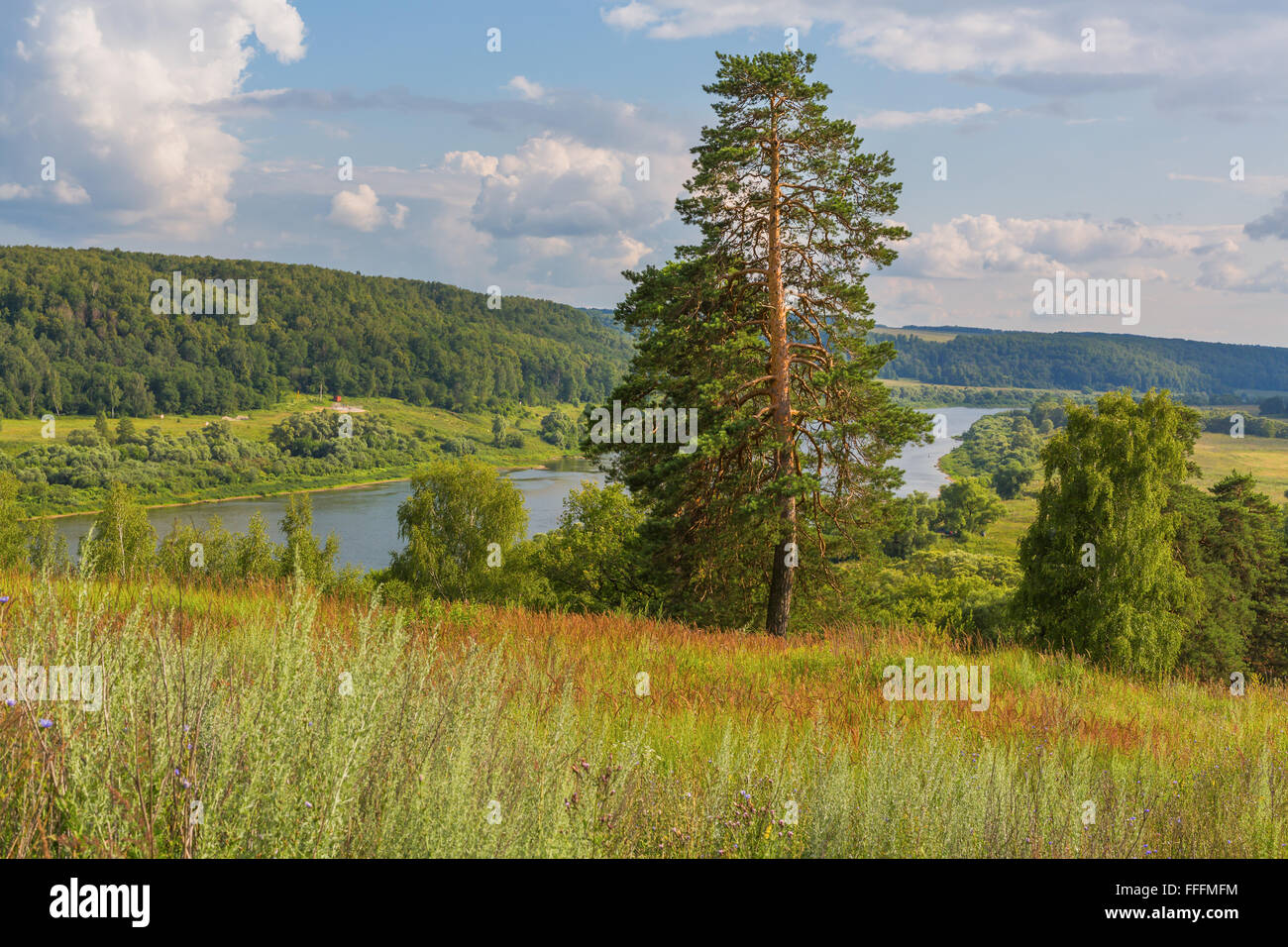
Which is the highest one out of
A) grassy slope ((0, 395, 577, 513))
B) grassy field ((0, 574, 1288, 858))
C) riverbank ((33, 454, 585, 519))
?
grassy slope ((0, 395, 577, 513))

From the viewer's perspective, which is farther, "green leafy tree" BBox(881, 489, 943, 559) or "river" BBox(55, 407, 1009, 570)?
"green leafy tree" BBox(881, 489, 943, 559)

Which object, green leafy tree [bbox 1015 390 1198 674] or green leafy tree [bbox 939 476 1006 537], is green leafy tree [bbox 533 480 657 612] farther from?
green leafy tree [bbox 939 476 1006 537]

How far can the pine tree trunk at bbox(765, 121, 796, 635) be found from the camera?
17156 millimetres

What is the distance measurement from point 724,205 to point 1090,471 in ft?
52.5

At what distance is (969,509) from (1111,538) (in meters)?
80.3

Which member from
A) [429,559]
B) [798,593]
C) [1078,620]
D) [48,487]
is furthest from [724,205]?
[48,487]

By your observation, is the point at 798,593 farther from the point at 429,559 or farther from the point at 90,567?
the point at 429,559

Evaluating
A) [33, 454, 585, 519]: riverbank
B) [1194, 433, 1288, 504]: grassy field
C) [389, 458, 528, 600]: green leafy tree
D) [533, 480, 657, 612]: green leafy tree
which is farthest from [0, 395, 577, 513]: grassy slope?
[1194, 433, 1288, 504]: grassy field

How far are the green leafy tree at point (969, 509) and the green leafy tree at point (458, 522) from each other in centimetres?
6533

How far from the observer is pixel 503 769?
3.17 m

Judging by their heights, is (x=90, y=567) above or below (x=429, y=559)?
above

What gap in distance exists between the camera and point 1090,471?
26031 mm

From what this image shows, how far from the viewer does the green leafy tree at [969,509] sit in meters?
101

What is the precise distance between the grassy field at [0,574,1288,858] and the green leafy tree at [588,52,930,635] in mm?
11000
